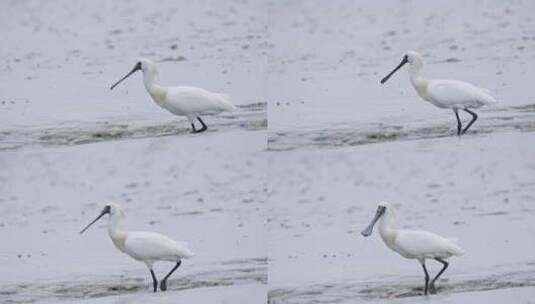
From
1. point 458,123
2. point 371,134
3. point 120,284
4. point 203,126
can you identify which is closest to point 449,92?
point 458,123

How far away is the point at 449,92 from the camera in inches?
295

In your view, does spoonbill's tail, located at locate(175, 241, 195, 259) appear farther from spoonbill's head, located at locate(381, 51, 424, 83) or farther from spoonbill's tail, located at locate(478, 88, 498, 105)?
spoonbill's tail, located at locate(478, 88, 498, 105)

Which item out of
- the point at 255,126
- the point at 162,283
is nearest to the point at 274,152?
the point at 255,126

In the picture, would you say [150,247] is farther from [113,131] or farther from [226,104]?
[226,104]

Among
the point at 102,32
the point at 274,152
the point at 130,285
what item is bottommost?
the point at 130,285

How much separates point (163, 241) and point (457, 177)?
1106mm

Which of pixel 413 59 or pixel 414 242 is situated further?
pixel 413 59

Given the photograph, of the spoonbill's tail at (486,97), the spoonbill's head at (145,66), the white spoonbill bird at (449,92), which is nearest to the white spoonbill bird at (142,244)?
the spoonbill's head at (145,66)

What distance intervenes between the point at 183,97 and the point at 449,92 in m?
0.98

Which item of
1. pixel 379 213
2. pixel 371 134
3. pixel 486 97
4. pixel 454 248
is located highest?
pixel 486 97

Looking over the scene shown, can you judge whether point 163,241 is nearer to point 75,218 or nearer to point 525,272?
point 75,218

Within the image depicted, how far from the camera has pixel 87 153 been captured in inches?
297

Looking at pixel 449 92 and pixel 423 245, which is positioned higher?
pixel 449 92

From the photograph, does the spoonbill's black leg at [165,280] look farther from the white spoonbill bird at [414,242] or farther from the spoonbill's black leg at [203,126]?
the white spoonbill bird at [414,242]
